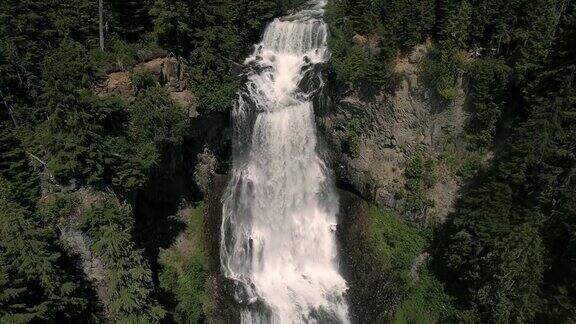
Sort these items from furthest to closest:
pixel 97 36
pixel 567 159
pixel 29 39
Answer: pixel 97 36 → pixel 29 39 → pixel 567 159

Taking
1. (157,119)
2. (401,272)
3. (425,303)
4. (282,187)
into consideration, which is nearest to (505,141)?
(401,272)

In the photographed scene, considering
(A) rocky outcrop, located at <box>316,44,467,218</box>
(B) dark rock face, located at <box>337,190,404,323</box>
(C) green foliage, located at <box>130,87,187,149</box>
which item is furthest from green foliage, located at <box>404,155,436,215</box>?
(C) green foliage, located at <box>130,87,187,149</box>

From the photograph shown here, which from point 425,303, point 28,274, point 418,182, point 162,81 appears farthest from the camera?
point 418,182

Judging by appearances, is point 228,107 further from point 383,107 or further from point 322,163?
point 383,107

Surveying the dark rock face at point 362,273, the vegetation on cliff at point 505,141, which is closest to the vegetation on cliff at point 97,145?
the dark rock face at point 362,273

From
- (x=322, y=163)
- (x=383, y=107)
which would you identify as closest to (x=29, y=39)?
(x=322, y=163)

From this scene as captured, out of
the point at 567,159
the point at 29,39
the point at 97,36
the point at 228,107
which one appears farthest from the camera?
the point at 228,107

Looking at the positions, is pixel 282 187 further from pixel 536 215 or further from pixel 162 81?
pixel 536 215
